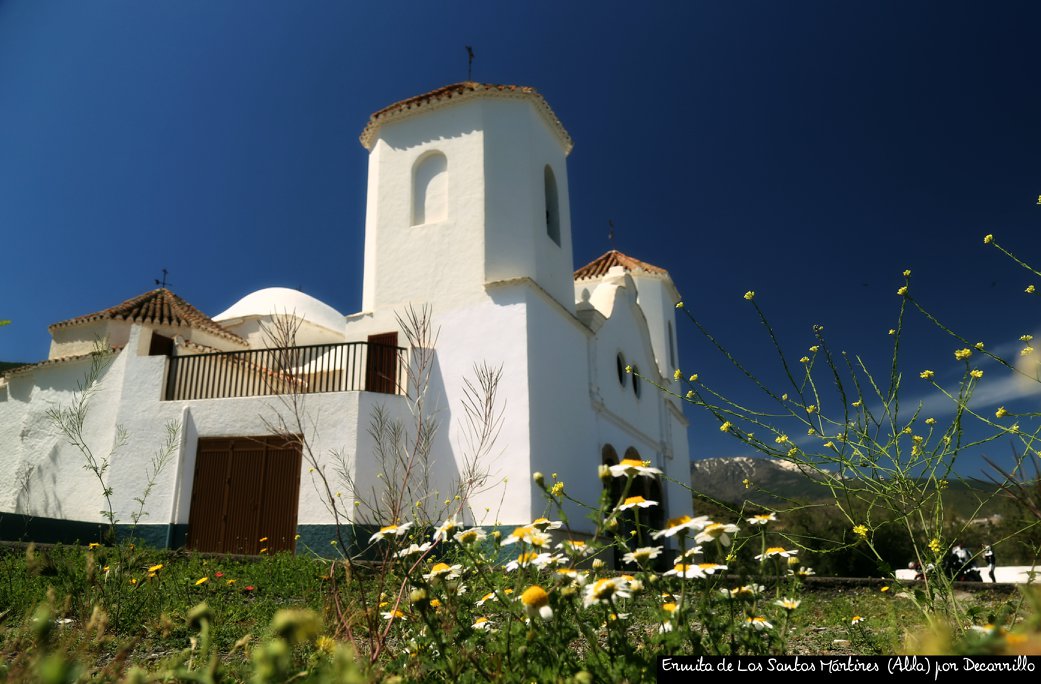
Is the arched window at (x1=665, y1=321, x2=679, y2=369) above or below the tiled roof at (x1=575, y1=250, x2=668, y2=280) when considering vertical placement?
below

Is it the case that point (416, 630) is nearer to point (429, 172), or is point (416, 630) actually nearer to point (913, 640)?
point (913, 640)

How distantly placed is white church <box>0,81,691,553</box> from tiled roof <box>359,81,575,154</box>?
0.04m

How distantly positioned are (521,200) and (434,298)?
8.58 feet

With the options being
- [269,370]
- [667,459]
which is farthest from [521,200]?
[667,459]

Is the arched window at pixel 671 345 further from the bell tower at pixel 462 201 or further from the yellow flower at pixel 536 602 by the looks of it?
the yellow flower at pixel 536 602

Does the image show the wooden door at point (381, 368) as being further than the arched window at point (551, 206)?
No

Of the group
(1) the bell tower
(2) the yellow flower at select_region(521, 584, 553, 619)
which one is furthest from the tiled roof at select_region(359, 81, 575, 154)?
(2) the yellow flower at select_region(521, 584, 553, 619)

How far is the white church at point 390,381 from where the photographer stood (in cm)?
1145

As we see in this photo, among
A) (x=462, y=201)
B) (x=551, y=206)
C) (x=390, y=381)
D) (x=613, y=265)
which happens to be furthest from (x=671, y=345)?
(x=390, y=381)

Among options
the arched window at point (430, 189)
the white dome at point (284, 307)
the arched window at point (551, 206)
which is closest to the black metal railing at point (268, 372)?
the arched window at point (430, 189)

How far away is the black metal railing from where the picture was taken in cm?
1212

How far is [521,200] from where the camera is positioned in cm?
1337

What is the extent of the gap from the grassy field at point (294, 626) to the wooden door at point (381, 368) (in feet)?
12.9

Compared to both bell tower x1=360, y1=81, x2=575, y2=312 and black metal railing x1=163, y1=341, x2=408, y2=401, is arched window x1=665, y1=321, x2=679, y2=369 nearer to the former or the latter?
bell tower x1=360, y1=81, x2=575, y2=312
